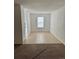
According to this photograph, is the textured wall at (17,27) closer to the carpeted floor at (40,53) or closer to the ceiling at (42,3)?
the ceiling at (42,3)

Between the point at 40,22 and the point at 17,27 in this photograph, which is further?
the point at 40,22

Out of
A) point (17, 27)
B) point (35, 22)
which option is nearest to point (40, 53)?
point (17, 27)

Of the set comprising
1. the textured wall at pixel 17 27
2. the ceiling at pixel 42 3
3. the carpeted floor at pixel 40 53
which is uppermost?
the ceiling at pixel 42 3

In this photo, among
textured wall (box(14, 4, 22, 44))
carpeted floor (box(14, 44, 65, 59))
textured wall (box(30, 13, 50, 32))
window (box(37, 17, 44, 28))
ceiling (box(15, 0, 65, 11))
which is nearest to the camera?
carpeted floor (box(14, 44, 65, 59))

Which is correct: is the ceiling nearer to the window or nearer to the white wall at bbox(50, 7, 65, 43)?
the white wall at bbox(50, 7, 65, 43)

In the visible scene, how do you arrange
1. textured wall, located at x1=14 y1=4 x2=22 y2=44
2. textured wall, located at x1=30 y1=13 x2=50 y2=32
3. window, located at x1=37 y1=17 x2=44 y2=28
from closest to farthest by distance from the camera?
textured wall, located at x1=14 y1=4 x2=22 y2=44 → textured wall, located at x1=30 y1=13 x2=50 y2=32 → window, located at x1=37 y1=17 x2=44 y2=28

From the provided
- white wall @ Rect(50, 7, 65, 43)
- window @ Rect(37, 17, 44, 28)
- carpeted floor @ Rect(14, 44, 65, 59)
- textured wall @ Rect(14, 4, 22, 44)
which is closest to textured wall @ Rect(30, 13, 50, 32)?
Answer: window @ Rect(37, 17, 44, 28)

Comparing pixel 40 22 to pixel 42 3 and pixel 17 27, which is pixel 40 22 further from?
pixel 42 3

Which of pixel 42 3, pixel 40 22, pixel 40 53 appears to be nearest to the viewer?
pixel 40 53

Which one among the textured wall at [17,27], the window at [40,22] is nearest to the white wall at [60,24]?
the textured wall at [17,27]

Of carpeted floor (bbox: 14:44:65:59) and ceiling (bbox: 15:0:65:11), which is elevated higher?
ceiling (bbox: 15:0:65:11)
